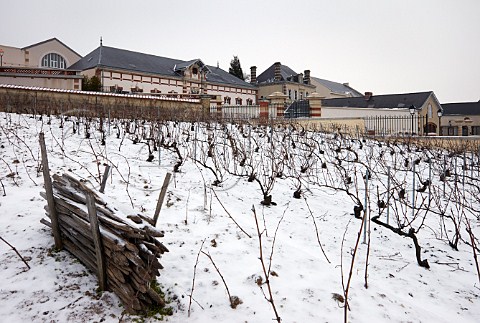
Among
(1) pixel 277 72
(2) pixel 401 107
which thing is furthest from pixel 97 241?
(1) pixel 277 72

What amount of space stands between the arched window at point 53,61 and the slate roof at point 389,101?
37198 millimetres

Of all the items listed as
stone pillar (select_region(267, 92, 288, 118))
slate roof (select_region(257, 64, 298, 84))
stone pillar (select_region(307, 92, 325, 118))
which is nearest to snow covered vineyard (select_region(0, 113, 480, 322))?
stone pillar (select_region(307, 92, 325, 118))

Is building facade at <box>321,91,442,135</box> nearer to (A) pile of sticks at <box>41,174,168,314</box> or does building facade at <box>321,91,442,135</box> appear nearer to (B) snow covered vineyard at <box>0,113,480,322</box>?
(B) snow covered vineyard at <box>0,113,480,322</box>

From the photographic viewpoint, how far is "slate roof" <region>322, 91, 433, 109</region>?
139 ft

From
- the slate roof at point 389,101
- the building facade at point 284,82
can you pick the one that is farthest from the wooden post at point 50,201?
the slate roof at point 389,101

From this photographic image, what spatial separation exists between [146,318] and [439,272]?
11.3ft

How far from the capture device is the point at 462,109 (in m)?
53.4

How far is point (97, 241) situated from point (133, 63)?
35.6m

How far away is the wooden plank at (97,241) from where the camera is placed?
273 cm

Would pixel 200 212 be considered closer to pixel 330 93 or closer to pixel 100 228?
pixel 100 228

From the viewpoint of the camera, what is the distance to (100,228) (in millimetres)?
2811

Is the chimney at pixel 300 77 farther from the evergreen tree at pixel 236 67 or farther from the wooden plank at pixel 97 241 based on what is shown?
the wooden plank at pixel 97 241

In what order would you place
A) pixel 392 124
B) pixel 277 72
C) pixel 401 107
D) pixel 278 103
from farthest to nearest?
pixel 277 72, pixel 401 107, pixel 392 124, pixel 278 103

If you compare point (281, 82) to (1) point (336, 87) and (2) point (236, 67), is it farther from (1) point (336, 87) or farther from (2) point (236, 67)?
(1) point (336, 87)
